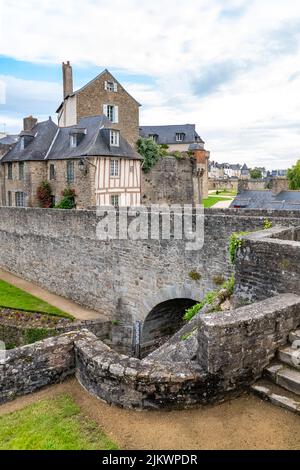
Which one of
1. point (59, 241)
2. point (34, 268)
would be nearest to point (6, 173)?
point (34, 268)

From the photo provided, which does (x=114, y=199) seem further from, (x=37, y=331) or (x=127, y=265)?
(x=37, y=331)

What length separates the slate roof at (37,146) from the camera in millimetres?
21812

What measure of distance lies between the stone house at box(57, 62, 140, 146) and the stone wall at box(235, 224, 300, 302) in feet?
61.4

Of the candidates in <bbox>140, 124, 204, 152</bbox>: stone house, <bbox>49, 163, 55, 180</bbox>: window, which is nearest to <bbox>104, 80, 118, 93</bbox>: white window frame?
<bbox>49, 163, 55, 180</bbox>: window

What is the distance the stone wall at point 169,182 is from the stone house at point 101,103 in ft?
8.59

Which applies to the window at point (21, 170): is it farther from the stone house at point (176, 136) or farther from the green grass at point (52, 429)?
the green grass at point (52, 429)

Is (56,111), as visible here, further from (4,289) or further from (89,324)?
(89,324)

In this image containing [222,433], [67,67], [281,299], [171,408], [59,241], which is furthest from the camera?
[67,67]

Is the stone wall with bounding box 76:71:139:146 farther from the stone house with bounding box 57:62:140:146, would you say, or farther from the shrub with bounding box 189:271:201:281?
the shrub with bounding box 189:271:201:281

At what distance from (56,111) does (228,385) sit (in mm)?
25504

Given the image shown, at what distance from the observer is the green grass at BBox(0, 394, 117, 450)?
3.30 meters

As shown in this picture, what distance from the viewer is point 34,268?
51.5ft

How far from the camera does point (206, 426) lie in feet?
11.3

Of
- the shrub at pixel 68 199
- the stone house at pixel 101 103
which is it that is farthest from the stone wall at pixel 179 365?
the stone house at pixel 101 103
